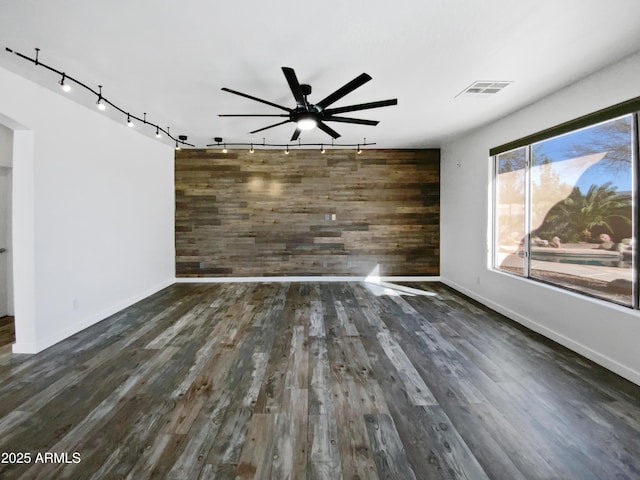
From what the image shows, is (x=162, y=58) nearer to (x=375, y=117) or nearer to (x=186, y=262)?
(x=375, y=117)

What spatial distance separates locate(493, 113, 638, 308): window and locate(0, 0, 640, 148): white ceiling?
69cm

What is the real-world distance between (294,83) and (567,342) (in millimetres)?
3771

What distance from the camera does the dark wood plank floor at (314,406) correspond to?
1.67m

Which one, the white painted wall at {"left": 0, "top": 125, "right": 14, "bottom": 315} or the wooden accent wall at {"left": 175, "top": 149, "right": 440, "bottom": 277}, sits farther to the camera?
the wooden accent wall at {"left": 175, "top": 149, "right": 440, "bottom": 277}

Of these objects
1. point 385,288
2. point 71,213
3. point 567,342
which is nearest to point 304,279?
point 385,288

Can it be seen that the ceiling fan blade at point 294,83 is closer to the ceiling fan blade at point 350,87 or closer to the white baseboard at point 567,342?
the ceiling fan blade at point 350,87

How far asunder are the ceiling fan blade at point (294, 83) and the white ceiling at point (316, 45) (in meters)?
0.34

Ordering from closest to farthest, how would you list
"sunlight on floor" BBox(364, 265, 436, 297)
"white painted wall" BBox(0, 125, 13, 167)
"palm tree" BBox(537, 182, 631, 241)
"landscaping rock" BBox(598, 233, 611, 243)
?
1. "palm tree" BBox(537, 182, 631, 241)
2. "landscaping rock" BBox(598, 233, 611, 243)
3. "white painted wall" BBox(0, 125, 13, 167)
4. "sunlight on floor" BBox(364, 265, 436, 297)

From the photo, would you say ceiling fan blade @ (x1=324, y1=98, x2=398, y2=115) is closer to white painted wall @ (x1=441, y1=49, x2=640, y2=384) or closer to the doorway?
white painted wall @ (x1=441, y1=49, x2=640, y2=384)

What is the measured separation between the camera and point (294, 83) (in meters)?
2.42

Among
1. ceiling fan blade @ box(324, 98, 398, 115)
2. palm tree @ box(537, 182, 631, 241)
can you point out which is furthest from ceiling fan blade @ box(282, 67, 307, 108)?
palm tree @ box(537, 182, 631, 241)

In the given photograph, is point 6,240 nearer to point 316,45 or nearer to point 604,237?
point 316,45

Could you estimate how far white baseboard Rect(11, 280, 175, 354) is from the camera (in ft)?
10.0

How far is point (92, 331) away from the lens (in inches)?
144
